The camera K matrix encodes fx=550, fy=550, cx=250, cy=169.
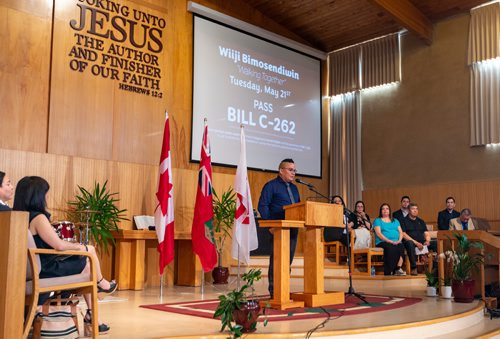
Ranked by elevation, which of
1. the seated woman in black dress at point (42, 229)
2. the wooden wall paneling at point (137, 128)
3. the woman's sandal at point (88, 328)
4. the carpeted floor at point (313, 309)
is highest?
the wooden wall paneling at point (137, 128)

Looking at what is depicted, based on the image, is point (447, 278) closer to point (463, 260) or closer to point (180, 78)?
point (463, 260)

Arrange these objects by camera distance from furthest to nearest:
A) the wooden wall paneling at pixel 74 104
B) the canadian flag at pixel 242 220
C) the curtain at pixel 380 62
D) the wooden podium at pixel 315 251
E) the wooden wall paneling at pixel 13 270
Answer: the curtain at pixel 380 62 → the wooden wall paneling at pixel 74 104 → the canadian flag at pixel 242 220 → the wooden podium at pixel 315 251 → the wooden wall paneling at pixel 13 270

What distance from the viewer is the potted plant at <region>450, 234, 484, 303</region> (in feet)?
19.0

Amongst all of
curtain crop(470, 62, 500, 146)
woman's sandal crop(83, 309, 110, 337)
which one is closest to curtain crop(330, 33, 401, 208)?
curtain crop(470, 62, 500, 146)

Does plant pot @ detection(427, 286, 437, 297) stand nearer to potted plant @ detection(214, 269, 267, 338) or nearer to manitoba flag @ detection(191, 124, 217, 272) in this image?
manitoba flag @ detection(191, 124, 217, 272)

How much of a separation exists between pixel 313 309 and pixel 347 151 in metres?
7.05

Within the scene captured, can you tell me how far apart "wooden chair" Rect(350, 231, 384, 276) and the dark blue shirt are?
287 centimetres

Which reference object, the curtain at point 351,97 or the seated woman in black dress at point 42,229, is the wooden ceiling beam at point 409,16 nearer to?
the curtain at point 351,97

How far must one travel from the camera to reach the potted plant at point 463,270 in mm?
5781

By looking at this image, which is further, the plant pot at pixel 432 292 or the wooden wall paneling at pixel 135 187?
the wooden wall paneling at pixel 135 187

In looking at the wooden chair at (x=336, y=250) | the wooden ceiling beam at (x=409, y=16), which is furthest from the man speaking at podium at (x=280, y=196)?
the wooden ceiling beam at (x=409, y=16)

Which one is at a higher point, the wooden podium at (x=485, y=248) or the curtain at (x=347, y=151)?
the curtain at (x=347, y=151)

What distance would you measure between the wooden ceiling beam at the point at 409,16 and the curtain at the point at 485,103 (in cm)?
113

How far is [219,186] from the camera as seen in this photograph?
8.70 m
